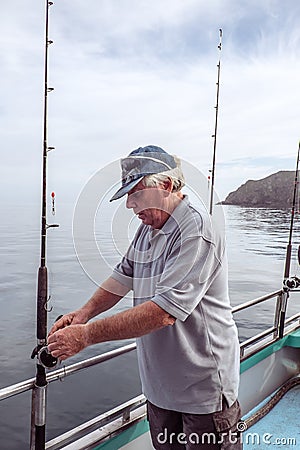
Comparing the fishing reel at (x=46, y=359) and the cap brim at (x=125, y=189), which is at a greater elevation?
the cap brim at (x=125, y=189)

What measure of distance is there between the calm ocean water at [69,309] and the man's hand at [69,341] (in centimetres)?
24

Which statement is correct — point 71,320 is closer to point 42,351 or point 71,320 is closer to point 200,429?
point 42,351

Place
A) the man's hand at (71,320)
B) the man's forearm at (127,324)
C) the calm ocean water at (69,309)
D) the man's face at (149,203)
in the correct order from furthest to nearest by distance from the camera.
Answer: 1. the calm ocean water at (69,309)
2. the man's hand at (71,320)
3. the man's face at (149,203)
4. the man's forearm at (127,324)

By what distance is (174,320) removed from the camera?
3.84 feet

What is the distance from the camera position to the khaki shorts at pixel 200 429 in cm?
132

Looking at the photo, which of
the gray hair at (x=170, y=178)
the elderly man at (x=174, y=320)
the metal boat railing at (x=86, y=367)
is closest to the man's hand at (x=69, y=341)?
the elderly man at (x=174, y=320)

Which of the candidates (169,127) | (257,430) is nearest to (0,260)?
(169,127)

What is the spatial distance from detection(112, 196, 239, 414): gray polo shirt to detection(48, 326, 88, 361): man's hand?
201 millimetres

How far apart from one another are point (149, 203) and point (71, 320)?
0.44 metres

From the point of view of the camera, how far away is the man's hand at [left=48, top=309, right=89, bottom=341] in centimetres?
133

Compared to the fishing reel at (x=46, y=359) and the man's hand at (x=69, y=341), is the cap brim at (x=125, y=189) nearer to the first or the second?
the man's hand at (x=69, y=341)

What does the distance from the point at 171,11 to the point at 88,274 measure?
2.80 meters

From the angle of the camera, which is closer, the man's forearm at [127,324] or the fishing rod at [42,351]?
the man's forearm at [127,324]

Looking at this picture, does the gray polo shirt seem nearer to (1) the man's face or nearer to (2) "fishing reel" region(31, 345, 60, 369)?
(1) the man's face
